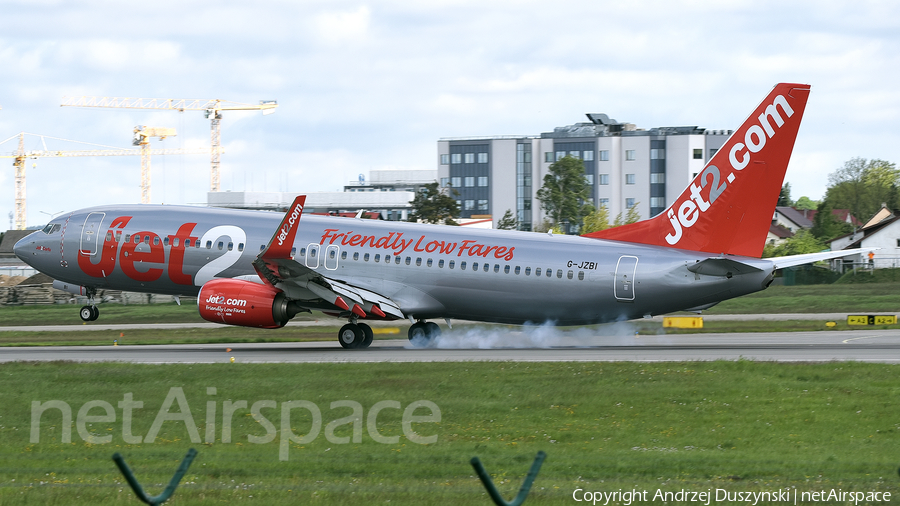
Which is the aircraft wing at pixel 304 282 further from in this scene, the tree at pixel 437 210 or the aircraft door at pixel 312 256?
the tree at pixel 437 210

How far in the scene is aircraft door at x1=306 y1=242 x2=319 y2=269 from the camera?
35.0 m

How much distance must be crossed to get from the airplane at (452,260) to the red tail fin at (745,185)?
0.12 feet

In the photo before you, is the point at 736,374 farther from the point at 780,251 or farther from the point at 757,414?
the point at 780,251

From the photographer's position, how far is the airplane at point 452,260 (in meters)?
31.1

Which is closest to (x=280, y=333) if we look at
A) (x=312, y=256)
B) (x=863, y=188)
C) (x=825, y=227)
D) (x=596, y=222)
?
(x=312, y=256)

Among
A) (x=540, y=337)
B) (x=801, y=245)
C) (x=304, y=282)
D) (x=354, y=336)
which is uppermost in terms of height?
(x=304, y=282)

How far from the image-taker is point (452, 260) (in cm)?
3425

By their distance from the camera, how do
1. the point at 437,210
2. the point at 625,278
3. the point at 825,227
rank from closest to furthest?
the point at 625,278 < the point at 437,210 < the point at 825,227

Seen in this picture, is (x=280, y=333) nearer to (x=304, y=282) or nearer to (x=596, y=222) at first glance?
(x=304, y=282)

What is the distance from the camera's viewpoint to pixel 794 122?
30.7m

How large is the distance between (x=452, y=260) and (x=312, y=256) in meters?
5.15

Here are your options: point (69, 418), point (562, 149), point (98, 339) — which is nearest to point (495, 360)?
point (69, 418)

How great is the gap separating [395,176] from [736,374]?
535 feet

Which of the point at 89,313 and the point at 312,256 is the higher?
the point at 312,256
